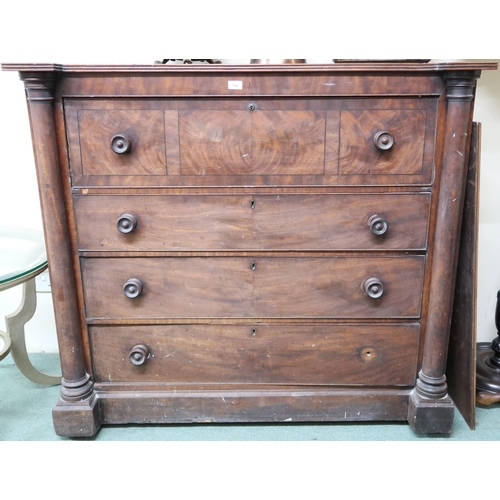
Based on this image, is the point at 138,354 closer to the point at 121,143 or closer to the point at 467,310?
the point at 121,143

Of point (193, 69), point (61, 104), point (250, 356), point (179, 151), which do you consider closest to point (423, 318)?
point (250, 356)

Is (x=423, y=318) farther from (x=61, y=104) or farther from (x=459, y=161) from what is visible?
(x=61, y=104)

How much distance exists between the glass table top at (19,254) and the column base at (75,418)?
0.46 metres

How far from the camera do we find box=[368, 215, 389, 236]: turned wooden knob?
1.53 meters

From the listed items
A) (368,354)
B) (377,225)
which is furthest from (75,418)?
(377,225)

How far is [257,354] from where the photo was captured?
1.67 m

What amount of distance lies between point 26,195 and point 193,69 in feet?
3.72

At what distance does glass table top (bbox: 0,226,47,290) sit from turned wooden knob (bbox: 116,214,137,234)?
0.44 meters

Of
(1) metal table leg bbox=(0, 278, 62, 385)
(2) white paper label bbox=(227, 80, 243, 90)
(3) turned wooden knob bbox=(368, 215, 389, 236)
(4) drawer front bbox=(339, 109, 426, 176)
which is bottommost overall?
(1) metal table leg bbox=(0, 278, 62, 385)

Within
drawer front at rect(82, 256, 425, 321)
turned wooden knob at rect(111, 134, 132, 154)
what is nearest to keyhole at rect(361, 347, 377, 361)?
drawer front at rect(82, 256, 425, 321)

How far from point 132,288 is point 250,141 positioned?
0.61 m

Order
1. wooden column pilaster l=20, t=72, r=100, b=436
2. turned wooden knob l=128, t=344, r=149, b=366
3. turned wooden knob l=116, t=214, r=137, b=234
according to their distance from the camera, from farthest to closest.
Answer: turned wooden knob l=128, t=344, r=149, b=366
turned wooden knob l=116, t=214, r=137, b=234
wooden column pilaster l=20, t=72, r=100, b=436

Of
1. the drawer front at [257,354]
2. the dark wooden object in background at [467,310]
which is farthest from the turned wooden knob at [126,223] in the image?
the dark wooden object in background at [467,310]

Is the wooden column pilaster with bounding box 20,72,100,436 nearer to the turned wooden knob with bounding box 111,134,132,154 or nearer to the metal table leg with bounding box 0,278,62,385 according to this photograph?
the turned wooden knob with bounding box 111,134,132,154
